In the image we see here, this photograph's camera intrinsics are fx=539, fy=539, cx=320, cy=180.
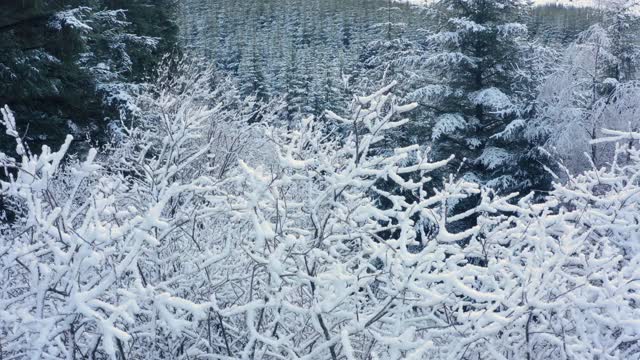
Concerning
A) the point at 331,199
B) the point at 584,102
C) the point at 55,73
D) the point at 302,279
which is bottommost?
the point at 584,102

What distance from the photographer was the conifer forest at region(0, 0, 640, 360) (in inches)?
111

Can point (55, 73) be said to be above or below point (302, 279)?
below

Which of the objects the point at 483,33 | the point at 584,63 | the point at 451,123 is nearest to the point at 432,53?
the point at 483,33

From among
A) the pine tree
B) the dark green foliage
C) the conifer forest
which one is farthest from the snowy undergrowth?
the pine tree

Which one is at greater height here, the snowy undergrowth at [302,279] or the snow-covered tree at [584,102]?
the snowy undergrowth at [302,279]

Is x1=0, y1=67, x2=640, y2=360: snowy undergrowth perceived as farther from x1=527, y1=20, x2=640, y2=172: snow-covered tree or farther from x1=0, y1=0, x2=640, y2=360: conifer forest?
x1=527, y1=20, x2=640, y2=172: snow-covered tree

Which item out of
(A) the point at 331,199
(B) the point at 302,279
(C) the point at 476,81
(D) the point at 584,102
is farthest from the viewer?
(C) the point at 476,81

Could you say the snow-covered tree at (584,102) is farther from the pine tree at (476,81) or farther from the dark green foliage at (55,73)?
the dark green foliage at (55,73)

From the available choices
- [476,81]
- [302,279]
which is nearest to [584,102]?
[476,81]

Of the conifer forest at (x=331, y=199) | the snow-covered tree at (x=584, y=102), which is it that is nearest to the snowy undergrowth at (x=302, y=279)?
the conifer forest at (x=331, y=199)

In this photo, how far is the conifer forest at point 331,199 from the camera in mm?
2824

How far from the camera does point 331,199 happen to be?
11.6 feet

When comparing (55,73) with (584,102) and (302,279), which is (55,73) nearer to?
(302,279)

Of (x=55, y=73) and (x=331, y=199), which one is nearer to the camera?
(x=331, y=199)
